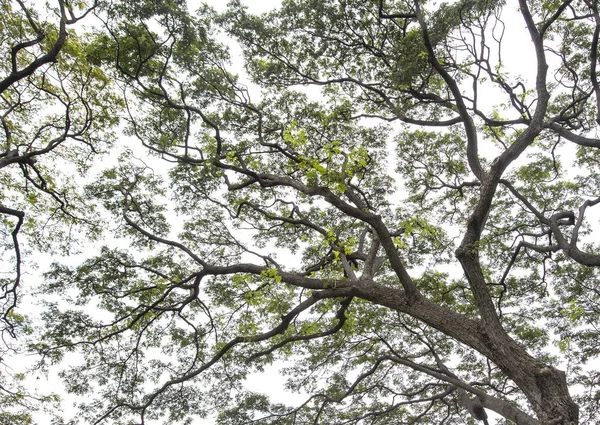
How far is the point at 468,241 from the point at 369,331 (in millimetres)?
3706

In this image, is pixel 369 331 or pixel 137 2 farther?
pixel 369 331

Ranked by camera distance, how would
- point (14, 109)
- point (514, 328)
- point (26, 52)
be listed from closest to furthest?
point (26, 52) → point (14, 109) → point (514, 328)

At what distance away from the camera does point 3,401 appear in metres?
6.36

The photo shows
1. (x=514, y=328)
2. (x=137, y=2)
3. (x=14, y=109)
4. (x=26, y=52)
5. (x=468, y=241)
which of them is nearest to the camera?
(x=468, y=241)

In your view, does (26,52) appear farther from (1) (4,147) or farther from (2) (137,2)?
(2) (137,2)

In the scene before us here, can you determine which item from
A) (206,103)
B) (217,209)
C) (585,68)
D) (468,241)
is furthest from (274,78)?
(585,68)

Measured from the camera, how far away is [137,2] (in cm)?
544

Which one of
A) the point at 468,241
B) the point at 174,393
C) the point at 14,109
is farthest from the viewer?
the point at 174,393

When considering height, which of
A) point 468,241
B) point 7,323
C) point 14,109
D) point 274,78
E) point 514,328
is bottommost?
point 7,323

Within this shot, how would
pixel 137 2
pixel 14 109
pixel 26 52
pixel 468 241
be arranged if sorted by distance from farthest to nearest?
pixel 14 109 → pixel 26 52 → pixel 137 2 → pixel 468 241

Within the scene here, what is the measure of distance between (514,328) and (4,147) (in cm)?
995

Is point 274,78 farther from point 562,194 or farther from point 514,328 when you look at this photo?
point 514,328

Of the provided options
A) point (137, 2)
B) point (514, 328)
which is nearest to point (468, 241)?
point (514, 328)

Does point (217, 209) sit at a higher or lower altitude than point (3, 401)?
higher
